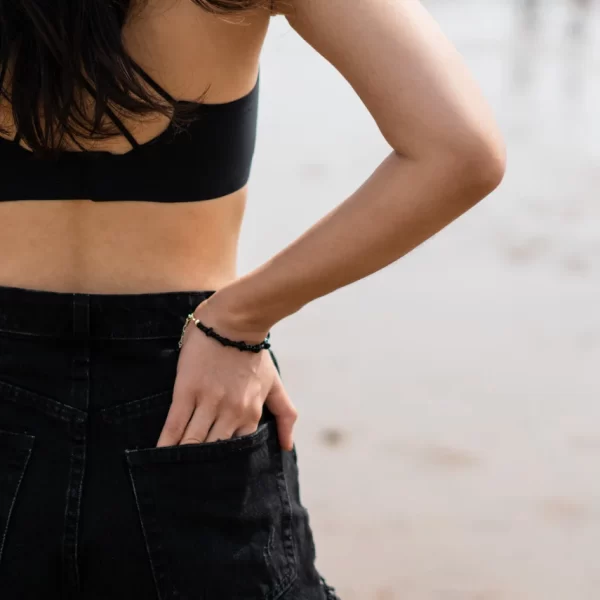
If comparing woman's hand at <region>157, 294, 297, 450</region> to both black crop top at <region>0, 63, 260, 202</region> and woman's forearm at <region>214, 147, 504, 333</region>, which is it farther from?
black crop top at <region>0, 63, 260, 202</region>

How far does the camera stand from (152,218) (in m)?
1.17

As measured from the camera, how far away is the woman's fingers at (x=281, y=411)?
1.25 metres

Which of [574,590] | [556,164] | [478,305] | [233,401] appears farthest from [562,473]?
[556,164]

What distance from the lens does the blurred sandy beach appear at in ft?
9.79

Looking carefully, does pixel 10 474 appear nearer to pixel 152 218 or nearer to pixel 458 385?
pixel 152 218

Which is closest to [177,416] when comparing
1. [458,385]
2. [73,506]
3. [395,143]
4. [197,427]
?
[197,427]

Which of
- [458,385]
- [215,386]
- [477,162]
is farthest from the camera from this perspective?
[458,385]

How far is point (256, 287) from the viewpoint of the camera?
1.16 m

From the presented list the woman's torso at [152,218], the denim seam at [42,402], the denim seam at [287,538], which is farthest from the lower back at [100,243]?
the denim seam at [287,538]

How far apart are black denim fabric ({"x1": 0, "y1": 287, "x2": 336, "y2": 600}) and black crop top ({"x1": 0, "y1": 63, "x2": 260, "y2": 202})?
0.11m

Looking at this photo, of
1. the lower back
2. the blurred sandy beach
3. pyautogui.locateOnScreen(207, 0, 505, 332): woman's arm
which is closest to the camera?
pyautogui.locateOnScreen(207, 0, 505, 332): woman's arm

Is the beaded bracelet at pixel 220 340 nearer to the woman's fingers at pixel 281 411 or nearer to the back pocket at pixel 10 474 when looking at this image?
the woman's fingers at pixel 281 411

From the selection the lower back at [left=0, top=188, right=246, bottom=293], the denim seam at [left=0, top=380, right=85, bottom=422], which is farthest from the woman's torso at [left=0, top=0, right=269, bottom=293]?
the denim seam at [left=0, top=380, right=85, bottom=422]

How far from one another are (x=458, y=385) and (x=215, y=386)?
2.83 m
